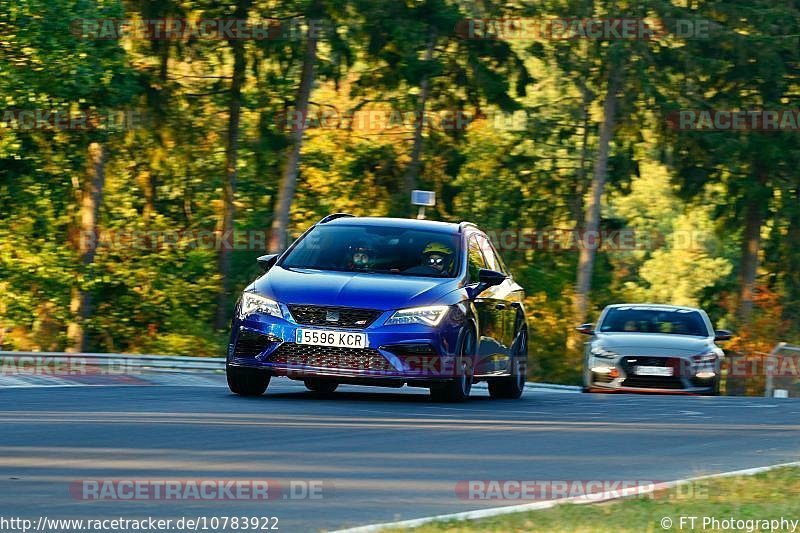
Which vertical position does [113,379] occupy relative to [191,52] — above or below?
below

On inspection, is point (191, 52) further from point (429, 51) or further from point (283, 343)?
point (283, 343)

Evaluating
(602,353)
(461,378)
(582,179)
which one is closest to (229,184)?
(582,179)

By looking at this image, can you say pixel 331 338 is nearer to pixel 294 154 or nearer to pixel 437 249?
pixel 437 249

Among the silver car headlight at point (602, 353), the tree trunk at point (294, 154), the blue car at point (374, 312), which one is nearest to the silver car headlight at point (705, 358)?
the silver car headlight at point (602, 353)

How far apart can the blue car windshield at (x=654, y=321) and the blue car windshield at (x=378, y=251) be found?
867 centimetres

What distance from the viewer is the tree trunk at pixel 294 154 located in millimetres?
39531

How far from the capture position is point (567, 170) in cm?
5003

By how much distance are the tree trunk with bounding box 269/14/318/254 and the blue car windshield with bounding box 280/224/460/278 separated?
22231 mm

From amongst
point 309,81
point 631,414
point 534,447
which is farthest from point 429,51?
point 534,447

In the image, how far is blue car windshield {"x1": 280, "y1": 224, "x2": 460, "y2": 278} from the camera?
16.4m

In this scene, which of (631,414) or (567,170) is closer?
(631,414)

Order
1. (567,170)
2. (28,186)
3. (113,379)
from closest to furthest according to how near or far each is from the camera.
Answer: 1. (113,379)
2. (28,186)
3. (567,170)

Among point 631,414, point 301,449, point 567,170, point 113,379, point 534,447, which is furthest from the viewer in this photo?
point 567,170

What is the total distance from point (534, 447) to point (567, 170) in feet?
126
